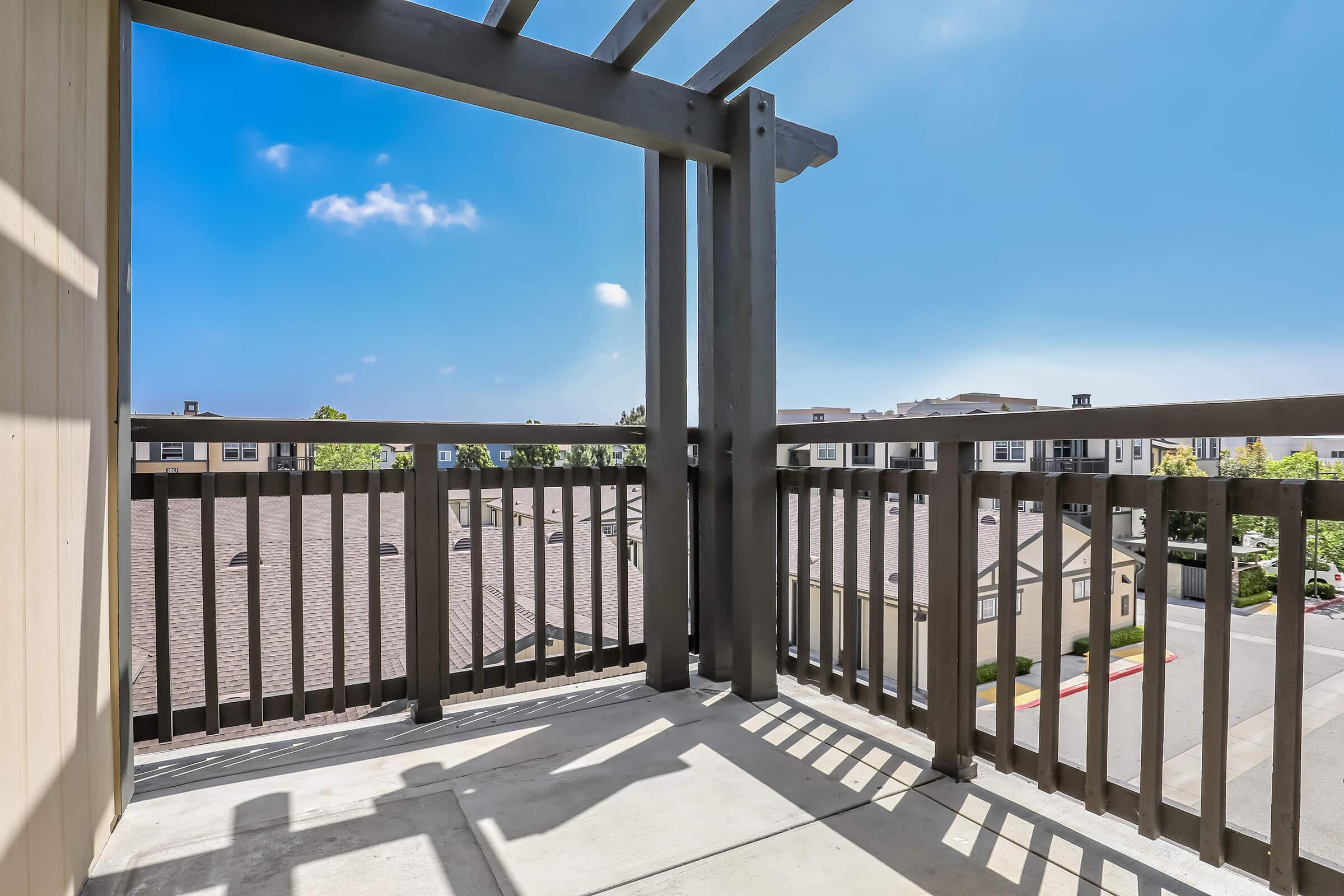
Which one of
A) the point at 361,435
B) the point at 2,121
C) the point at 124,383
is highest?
the point at 2,121

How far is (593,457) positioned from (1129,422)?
6.89ft

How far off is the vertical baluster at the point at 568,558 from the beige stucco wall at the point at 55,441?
1276 mm

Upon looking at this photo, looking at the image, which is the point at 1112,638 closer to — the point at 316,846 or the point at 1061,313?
the point at 316,846

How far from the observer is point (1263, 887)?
130 centimetres

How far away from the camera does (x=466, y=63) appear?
2014mm

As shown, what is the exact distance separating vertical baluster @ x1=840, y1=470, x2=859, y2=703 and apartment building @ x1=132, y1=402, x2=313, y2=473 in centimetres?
171

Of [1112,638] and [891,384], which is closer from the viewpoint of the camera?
[1112,638]

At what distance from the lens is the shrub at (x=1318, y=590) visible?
1110mm

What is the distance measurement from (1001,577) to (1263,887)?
2.42 ft

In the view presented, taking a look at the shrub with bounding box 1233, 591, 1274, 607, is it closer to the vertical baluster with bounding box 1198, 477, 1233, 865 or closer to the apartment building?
the vertical baluster with bounding box 1198, 477, 1233, 865

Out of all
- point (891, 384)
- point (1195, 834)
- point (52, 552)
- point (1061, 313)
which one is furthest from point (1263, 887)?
point (1061, 313)

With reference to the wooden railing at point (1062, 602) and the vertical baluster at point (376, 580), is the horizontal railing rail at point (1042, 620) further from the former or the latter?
the vertical baluster at point (376, 580)

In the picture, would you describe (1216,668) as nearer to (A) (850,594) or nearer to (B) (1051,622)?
(B) (1051,622)

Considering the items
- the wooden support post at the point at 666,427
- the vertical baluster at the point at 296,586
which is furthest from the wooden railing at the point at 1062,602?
the vertical baluster at the point at 296,586
